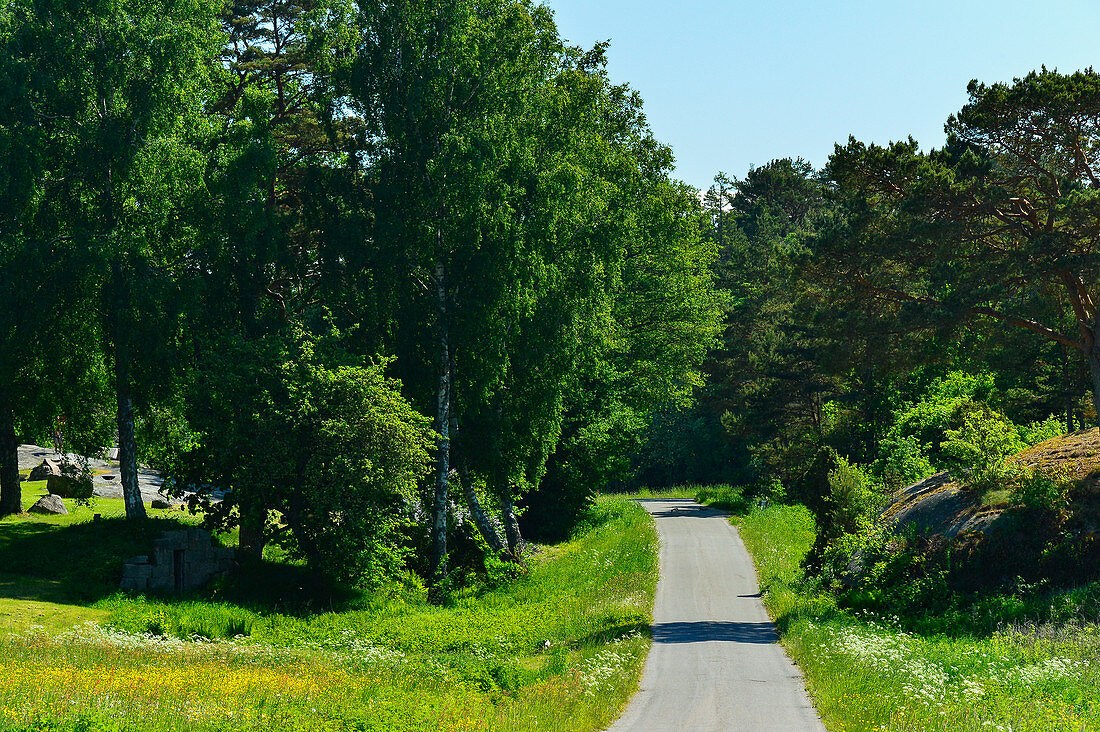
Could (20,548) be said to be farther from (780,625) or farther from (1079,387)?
(1079,387)

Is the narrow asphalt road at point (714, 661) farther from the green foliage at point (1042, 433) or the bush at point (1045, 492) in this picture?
the green foliage at point (1042, 433)

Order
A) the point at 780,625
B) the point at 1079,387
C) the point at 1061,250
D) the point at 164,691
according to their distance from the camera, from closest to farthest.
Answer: the point at 164,691, the point at 780,625, the point at 1061,250, the point at 1079,387

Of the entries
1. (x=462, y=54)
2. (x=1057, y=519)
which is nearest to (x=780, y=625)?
(x=1057, y=519)

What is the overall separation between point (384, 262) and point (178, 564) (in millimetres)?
10622

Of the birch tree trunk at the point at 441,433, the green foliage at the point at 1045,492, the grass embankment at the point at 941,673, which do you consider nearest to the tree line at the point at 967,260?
the green foliage at the point at 1045,492

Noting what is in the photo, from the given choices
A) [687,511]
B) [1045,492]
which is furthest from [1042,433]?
[687,511]

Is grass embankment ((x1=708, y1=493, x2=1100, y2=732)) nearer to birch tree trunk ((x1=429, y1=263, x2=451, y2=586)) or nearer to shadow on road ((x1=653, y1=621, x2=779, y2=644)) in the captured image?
shadow on road ((x1=653, y1=621, x2=779, y2=644))

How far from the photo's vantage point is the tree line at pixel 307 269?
87.3ft

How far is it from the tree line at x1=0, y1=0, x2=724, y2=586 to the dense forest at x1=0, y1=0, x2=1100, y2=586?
0.33 ft

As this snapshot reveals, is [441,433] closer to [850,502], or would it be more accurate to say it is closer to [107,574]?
[107,574]

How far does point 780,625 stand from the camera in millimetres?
23047

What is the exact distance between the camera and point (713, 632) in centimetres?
2261

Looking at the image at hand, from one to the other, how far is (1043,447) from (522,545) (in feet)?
60.7

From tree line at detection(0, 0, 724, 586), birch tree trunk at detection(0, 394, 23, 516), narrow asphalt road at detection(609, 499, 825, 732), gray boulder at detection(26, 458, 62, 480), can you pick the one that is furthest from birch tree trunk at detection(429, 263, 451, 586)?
gray boulder at detection(26, 458, 62, 480)
